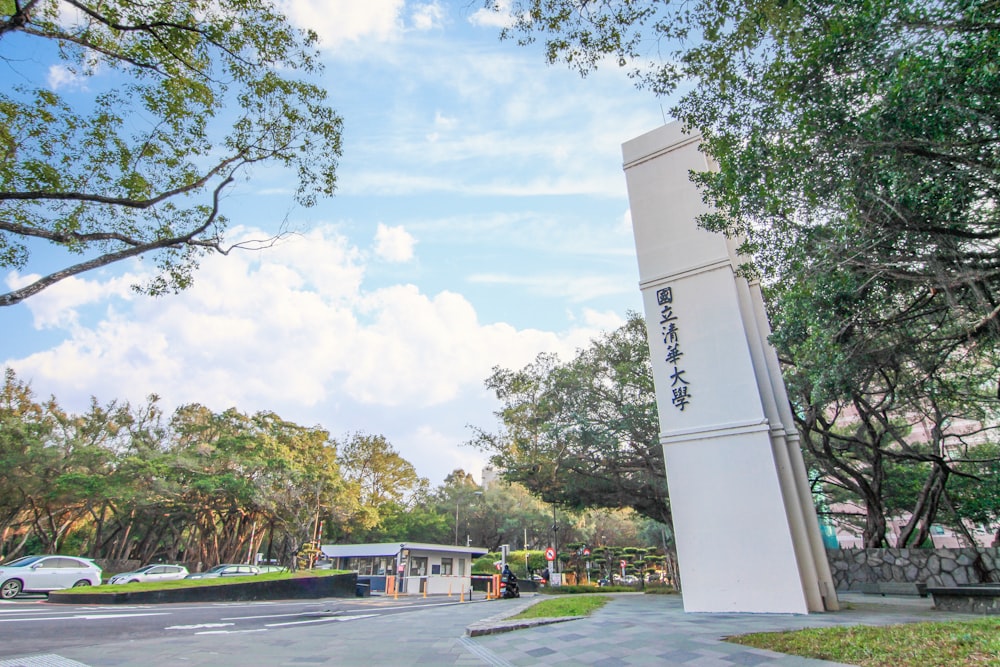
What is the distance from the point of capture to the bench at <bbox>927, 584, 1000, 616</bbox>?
7.23 meters

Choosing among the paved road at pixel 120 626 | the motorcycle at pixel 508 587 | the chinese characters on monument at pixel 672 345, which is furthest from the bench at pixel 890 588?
the paved road at pixel 120 626

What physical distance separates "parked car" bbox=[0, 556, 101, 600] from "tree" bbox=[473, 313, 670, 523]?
40.7ft

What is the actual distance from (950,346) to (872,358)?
1.16 metres

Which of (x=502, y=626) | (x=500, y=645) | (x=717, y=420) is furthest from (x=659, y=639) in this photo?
(x=717, y=420)

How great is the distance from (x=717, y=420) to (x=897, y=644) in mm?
5052

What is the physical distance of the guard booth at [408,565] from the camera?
77.0 ft

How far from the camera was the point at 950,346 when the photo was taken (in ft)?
29.0

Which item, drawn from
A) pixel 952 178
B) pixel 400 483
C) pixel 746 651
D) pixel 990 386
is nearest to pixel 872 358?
pixel 952 178

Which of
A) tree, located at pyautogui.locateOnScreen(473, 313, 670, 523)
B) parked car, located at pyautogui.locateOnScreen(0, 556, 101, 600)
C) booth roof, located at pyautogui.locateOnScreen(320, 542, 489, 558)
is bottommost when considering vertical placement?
parked car, located at pyautogui.locateOnScreen(0, 556, 101, 600)

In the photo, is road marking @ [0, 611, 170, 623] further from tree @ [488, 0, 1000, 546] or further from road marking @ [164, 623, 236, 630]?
tree @ [488, 0, 1000, 546]

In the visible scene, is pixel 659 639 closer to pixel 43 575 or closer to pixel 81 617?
pixel 81 617

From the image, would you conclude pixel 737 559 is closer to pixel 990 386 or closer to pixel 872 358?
pixel 872 358

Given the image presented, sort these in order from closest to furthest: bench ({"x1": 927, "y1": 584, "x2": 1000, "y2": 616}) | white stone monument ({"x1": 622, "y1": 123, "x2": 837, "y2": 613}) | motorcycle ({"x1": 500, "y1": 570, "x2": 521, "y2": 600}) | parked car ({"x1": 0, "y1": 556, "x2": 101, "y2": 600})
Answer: bench ({"x1": 927, "y1": 584, "x2": 1000, "y2": 616}), white stone monument ({"x1": 622, "y1": 123, "x2": 837, "y2": 613}), parked car ({"x1": 0, "y1": 556, "x2": 101, "y2": 600}), motorcycle ({"x1": 500, "y1": 570, "x2": 521, "y2": 600})

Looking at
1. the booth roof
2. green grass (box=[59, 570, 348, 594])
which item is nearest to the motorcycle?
the booth roof
